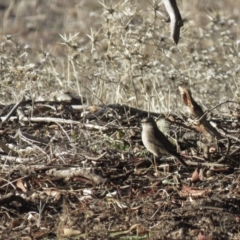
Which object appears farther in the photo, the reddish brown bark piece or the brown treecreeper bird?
the brown treecreeper bird

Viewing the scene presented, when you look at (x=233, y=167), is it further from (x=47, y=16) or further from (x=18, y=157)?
(x=47, y=16)

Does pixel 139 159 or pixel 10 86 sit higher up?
pixel 10 86

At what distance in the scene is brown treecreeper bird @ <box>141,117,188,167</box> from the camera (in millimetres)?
6316

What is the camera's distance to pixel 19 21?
16.7 metres

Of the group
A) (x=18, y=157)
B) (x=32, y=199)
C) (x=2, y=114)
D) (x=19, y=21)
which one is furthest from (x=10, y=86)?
(x=19, y=21)

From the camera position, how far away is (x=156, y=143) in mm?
6297

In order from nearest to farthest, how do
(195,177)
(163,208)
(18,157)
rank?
(163,208) < (195,177) < (18,157)

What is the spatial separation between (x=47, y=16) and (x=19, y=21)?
637mm

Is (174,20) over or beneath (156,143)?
over

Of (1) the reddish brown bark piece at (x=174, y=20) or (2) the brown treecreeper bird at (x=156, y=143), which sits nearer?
(1) the reddish brown bark piece at (x=174, y=20)

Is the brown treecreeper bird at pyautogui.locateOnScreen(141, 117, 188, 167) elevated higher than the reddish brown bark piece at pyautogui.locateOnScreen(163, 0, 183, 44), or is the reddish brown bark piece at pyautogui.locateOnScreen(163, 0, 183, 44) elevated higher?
the reddish brown bark piece at pyautogui.locateOnScreen(163, 0, 183, 44)

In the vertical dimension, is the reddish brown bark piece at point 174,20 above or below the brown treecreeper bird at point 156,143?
above

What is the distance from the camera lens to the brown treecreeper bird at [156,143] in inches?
249

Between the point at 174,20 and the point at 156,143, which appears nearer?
the point at 174,20
